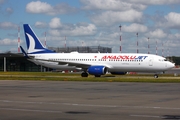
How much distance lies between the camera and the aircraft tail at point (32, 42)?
216ft

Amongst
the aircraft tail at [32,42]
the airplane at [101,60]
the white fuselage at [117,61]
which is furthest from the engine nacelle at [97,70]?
the aircraft tail at [32,42]

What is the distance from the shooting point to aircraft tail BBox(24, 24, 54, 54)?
6594 cm

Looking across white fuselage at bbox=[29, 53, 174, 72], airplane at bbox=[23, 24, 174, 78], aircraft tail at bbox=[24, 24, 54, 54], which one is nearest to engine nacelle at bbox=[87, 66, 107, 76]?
airplane at bbox=[23, 24, 174, 78]

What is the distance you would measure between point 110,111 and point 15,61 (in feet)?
291

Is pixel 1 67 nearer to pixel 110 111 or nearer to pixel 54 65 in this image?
pixel 54 65

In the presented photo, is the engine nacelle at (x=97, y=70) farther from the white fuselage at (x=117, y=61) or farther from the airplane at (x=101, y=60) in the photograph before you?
the white fuselage at (x=117, y=61)

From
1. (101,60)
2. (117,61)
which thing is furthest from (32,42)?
(117,61)

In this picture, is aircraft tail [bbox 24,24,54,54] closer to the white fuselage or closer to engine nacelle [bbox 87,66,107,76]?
the white fuselage

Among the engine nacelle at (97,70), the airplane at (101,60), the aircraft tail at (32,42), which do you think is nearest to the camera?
the engine nacelle at (97,70)

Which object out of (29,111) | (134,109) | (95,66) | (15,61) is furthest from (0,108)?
(15,61)

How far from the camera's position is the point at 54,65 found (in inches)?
2522

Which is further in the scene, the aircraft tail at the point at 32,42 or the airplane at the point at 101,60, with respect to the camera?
the aircraft tail at the point at 32,42

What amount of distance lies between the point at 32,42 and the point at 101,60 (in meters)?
13.4

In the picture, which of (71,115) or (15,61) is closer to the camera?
(71,115)
